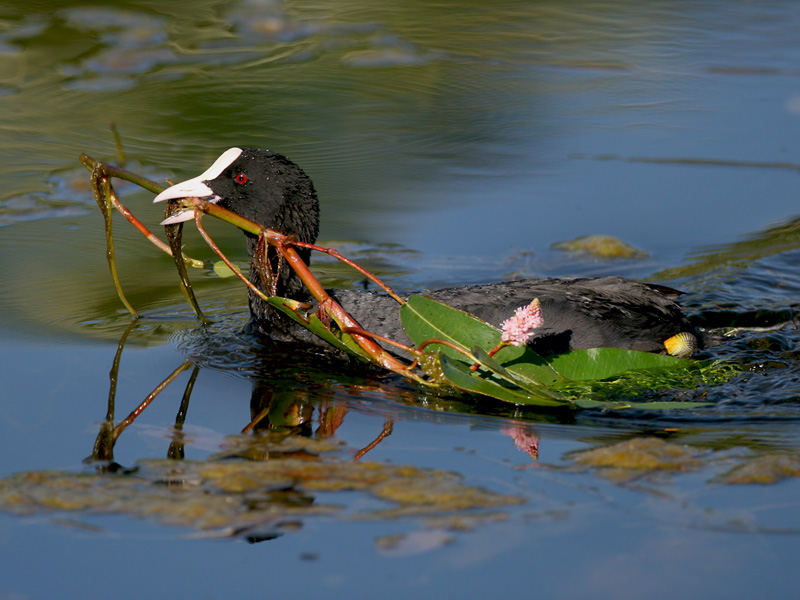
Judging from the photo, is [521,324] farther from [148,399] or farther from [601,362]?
[148,399]

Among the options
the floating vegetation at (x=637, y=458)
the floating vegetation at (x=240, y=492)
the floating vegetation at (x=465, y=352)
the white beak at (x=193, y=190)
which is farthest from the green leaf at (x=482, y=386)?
the white beak at (x=193, y=190)

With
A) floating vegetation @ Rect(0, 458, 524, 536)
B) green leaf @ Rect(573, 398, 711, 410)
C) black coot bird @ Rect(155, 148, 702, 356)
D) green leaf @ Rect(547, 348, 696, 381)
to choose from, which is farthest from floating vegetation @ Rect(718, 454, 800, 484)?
black coot bird @ Rect(155, 148, 702, 356)

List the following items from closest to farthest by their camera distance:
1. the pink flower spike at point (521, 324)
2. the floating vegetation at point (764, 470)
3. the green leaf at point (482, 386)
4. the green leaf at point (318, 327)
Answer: the floating vegetation at point (764, 470)
the pink flower spike at point (521, 324)
the green leaf at point (482, 386)
the green leaf at point (318, 327)

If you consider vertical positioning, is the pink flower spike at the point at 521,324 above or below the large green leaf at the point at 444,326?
above

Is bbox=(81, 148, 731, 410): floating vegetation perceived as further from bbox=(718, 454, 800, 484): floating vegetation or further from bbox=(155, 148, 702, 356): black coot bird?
bbox=(718, 454, 800, 484): floating vegetation

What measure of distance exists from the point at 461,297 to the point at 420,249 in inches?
51.7

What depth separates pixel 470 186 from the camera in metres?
6.25

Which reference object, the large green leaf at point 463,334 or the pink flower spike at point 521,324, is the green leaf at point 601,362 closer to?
the large green leaf at point 463,334

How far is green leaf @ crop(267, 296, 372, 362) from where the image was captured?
376 centimetres

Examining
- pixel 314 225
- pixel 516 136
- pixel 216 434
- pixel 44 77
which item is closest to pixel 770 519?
pixel 216 434

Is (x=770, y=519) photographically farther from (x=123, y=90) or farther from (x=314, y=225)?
(x=123, y=90)

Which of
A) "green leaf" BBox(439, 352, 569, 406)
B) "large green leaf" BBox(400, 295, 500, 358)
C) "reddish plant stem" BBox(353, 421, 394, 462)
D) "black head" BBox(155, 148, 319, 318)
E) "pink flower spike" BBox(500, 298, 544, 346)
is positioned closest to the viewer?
"reddish plant stem" BBox(353, 421, 394, 462)

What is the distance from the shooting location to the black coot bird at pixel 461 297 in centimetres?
420

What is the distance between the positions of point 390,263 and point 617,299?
143 centimetres
